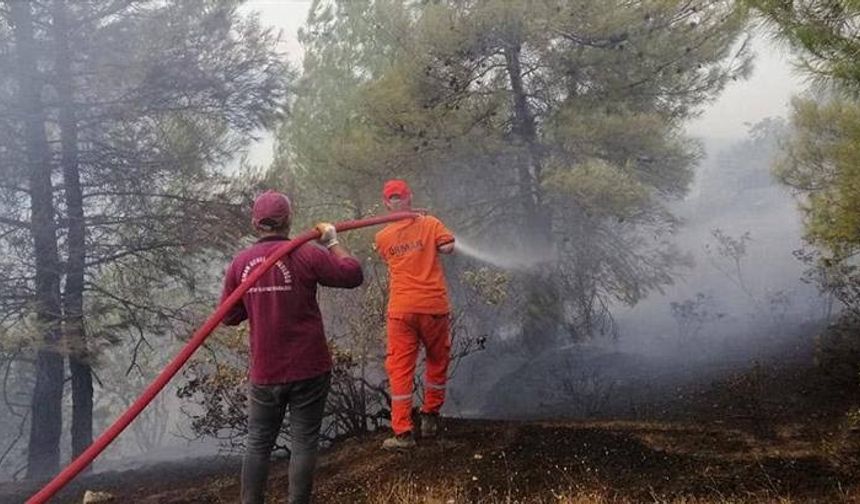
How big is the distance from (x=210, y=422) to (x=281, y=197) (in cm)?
347

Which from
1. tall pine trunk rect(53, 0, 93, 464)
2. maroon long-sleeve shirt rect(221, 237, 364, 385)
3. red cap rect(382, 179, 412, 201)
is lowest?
maroon long-sleeve shirt rect(221, 237, 364, 385)

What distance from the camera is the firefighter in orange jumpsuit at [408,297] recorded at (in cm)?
454

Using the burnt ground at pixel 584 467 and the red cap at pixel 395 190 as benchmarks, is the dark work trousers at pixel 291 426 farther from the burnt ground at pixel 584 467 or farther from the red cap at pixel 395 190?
the red cap at pixel 395 190

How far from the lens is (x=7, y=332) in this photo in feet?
24.4

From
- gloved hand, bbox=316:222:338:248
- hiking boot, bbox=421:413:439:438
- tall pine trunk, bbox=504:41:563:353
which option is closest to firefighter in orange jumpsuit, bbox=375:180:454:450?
hiking boot, bbox=421:413:439:438

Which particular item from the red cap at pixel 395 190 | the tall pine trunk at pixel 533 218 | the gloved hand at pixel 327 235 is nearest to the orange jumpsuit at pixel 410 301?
the red cap at pixel 395 190

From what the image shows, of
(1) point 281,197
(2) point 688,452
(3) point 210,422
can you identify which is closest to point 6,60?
(3) point 210,422

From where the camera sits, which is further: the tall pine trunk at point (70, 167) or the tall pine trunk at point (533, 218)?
the tall pine trunk at point (533, 218)

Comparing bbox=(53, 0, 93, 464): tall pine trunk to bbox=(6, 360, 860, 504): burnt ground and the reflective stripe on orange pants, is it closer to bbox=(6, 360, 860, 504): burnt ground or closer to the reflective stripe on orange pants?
bbox=(6, 360, 860, 504): burnt ground

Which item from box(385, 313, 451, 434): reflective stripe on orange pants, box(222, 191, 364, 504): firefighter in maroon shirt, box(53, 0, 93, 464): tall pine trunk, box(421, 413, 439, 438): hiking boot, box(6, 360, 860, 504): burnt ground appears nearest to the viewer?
box(222, 191, 364, 504): firefighter in maroon shirt

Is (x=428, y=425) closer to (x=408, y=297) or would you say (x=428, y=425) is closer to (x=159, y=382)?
(x=408, y=297)

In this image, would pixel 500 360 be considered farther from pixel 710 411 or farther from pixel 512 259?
pixel 710 411

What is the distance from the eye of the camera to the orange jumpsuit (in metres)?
4.54

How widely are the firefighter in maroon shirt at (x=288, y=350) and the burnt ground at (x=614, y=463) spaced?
74 centimetres
